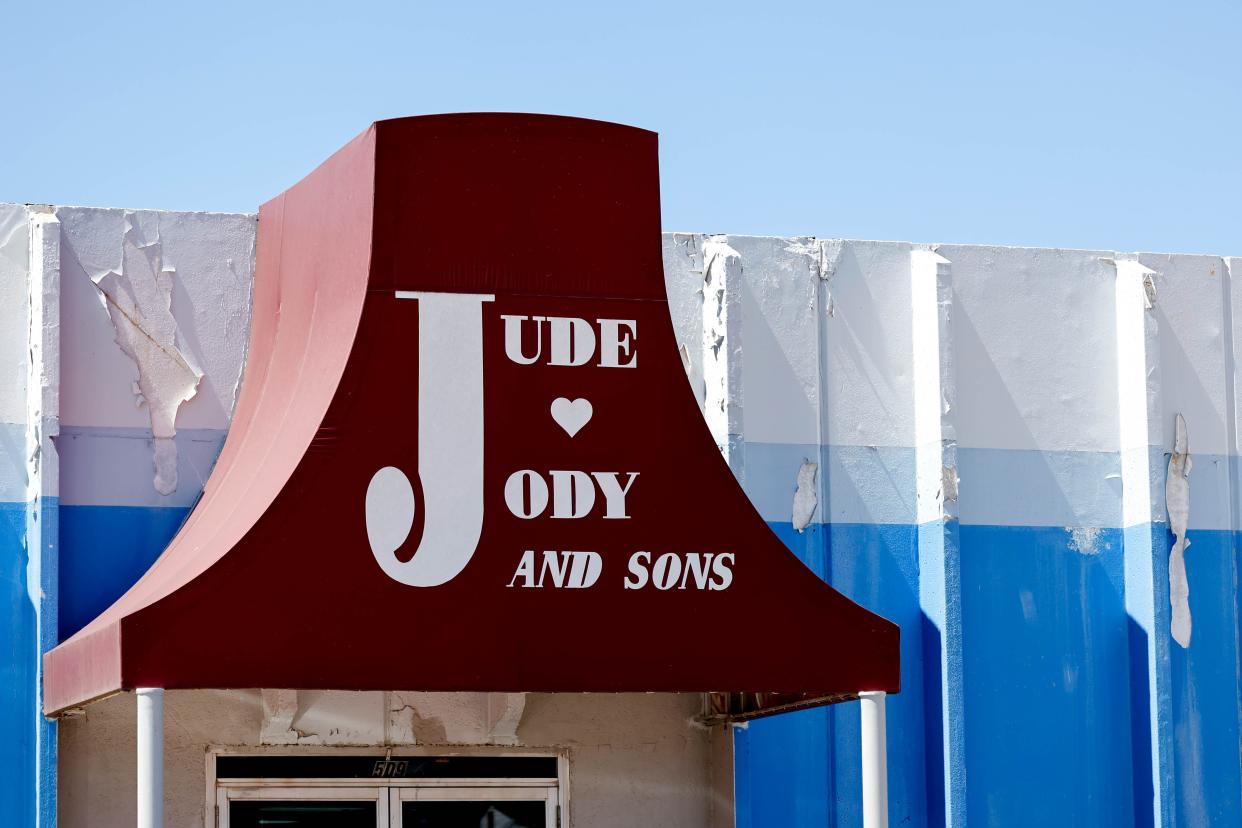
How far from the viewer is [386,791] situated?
11.2 m

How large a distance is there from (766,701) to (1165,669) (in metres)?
3.10

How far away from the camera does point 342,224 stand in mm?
9906

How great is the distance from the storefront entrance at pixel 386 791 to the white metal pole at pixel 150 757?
236cm

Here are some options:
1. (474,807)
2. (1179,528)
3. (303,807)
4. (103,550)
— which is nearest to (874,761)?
(474,807)

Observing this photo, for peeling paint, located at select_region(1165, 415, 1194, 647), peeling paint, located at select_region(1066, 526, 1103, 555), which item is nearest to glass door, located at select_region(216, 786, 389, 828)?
peeling paint, located at select_region(1066, 526, 1103, 555)

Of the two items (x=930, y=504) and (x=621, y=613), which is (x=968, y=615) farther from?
(x=621, y=613)

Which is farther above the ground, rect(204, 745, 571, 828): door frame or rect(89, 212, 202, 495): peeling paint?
rect(89, 212, 202, 495): peeling paint

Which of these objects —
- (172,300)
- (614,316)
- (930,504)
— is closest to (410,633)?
(614,316)

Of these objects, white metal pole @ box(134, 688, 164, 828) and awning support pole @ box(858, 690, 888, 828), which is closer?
white metal pole @ box(134, 688, 164, 828)

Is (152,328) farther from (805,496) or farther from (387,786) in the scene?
(805,496)

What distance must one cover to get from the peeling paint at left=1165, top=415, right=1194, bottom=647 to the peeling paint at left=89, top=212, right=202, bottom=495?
6.42 metres

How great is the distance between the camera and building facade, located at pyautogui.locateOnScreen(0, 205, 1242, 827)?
11133 millimetres

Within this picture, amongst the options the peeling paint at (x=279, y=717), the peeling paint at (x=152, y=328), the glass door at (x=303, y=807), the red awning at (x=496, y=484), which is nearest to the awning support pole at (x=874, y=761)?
the red awning at (x=496, y=484)

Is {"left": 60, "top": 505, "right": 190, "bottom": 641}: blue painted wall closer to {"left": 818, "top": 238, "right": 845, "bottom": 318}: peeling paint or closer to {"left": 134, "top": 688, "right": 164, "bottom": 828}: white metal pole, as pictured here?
{"left": 134, "top": 688, "right": 164, "bottom": 828}: white metal pole
